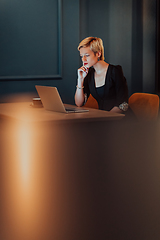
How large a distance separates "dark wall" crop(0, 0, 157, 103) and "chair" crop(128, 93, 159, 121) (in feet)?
4.66

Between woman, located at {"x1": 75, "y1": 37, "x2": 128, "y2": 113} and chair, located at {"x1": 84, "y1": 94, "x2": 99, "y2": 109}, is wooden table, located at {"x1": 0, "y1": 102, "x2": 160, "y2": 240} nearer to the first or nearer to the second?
woman, located at {"x1": 75, "y1": 37, "x2": 128, "y2": 113}

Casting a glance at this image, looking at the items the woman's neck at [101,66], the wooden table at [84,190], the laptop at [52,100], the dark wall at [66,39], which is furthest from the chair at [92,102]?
the wooden table at [84,190]

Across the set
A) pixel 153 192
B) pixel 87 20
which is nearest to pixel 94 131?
pixel 153 192

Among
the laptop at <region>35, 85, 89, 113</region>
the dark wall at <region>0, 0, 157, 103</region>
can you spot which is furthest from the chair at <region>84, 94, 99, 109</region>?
the dark wall at <region>0, 0, 157, 103</region>

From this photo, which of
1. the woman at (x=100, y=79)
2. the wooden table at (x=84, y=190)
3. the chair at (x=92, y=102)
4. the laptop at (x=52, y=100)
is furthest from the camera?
the chair at (x=92, y=102)

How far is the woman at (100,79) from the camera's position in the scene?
237cm

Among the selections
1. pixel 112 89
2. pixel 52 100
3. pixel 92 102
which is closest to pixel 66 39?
pixel 92 102

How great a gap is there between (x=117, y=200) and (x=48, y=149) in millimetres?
374

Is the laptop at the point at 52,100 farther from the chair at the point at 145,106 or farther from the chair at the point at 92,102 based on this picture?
the chair at the point at 92,102

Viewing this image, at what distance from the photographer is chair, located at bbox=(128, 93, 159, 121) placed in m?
2.17

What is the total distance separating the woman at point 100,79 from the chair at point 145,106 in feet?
0.30

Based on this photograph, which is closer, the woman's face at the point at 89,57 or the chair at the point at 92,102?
the woman's face at the point at 89,57

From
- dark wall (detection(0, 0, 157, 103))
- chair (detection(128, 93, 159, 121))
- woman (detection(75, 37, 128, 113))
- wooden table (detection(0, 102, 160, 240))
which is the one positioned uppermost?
dark wall (detection(0, 0, 157, 103))

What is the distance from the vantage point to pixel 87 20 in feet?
12.0
